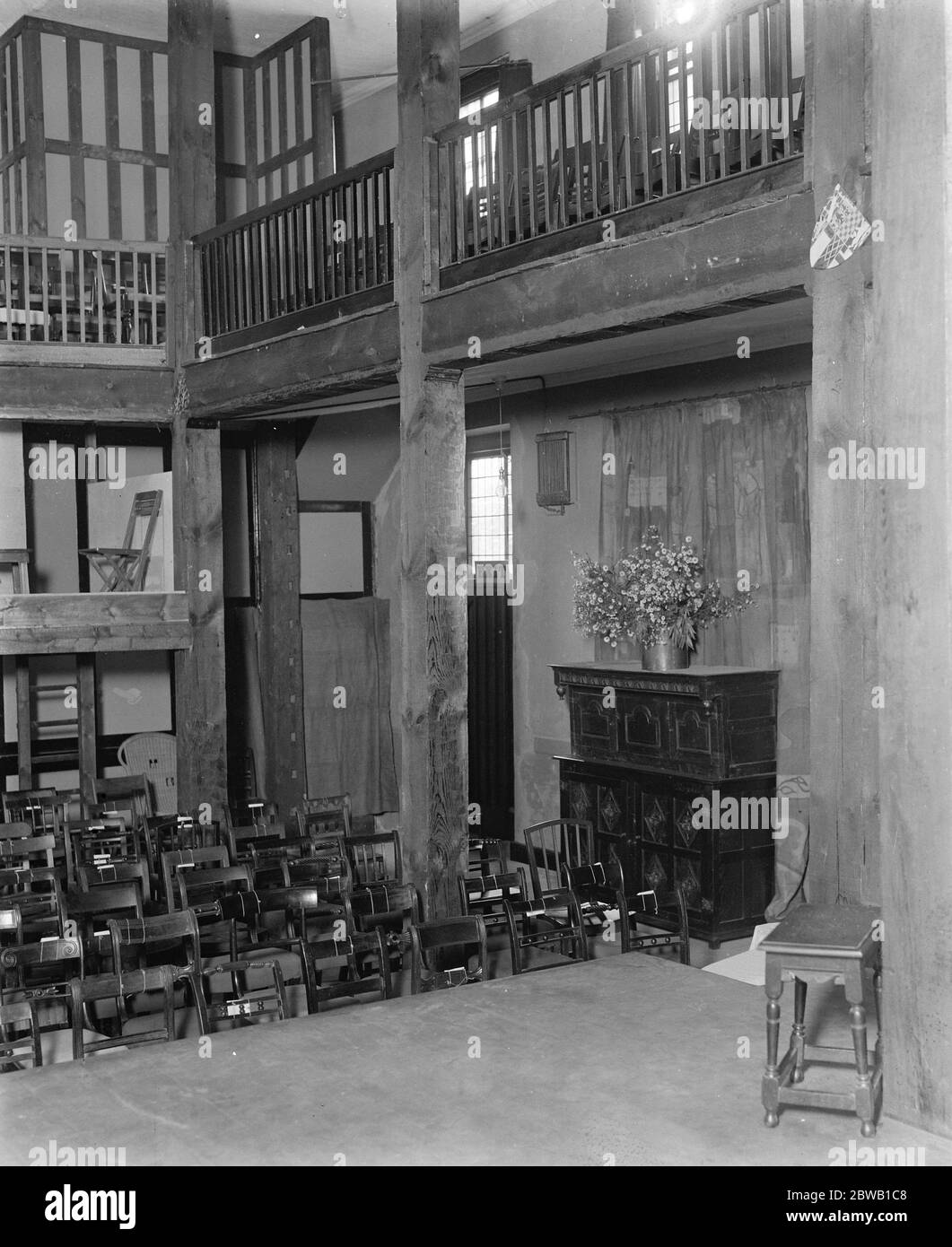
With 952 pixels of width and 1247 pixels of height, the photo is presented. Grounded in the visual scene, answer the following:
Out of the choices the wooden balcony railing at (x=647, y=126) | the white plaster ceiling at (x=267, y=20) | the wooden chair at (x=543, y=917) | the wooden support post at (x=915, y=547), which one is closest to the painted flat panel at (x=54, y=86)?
the white plaster ceiling at (x=267, y=20)

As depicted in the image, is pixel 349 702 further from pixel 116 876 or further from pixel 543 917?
pixel 543 917

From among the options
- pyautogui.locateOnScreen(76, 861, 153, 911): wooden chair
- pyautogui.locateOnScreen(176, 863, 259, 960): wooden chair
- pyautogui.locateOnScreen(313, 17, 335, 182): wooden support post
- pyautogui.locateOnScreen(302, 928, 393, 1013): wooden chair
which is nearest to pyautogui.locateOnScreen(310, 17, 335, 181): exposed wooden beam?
Result: pyautogui.locateOnScreen(313, 17, 335, 182): wooden support post

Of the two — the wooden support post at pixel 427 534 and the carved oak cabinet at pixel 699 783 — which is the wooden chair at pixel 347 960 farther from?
the carved oak cabinet at pixel 699 783

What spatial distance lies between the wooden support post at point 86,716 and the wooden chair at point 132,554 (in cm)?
79

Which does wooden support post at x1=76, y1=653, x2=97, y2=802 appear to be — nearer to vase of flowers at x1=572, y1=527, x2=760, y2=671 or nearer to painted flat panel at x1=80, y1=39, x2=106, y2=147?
painted flat panel at x1=80, y1=39, x2=106, y2=147

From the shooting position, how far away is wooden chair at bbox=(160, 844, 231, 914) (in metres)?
9.39

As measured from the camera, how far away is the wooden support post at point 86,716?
13.4m

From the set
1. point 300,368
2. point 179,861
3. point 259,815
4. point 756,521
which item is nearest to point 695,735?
point 756,521

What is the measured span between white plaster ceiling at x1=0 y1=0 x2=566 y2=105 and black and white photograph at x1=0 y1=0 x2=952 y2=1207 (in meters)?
0.08

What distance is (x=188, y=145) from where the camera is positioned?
12.4 m

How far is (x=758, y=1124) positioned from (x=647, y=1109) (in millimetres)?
456
